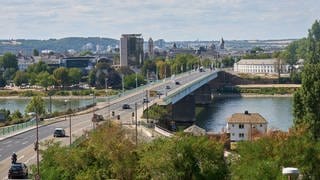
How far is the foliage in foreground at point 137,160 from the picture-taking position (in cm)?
Answer: 2252

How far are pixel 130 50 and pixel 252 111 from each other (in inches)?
3075

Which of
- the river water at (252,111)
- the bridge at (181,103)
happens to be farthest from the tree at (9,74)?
the bridge at (181,103)

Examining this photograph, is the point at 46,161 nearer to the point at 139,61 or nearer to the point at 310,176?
the point at 310,176

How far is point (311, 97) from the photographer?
136 ft

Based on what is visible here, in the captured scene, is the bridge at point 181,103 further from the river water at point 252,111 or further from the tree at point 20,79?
the tree at point 20,79

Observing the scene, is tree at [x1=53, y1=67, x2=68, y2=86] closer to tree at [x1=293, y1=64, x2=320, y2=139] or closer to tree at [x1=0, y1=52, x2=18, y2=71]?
tree at [x1=0, y1=52, x2=18, y2=71]

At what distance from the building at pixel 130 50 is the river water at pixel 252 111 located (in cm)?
4729

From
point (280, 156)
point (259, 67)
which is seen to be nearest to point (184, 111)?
point (280, 156)

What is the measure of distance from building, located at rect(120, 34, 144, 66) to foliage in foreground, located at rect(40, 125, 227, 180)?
131 meters

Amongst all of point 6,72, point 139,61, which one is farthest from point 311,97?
point 139,61

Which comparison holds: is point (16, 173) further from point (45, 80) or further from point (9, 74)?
point (9, 74)

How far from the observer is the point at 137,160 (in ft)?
79.3

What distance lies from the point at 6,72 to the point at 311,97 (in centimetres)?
10864

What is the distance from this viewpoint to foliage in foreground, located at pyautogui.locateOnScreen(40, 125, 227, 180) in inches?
886
